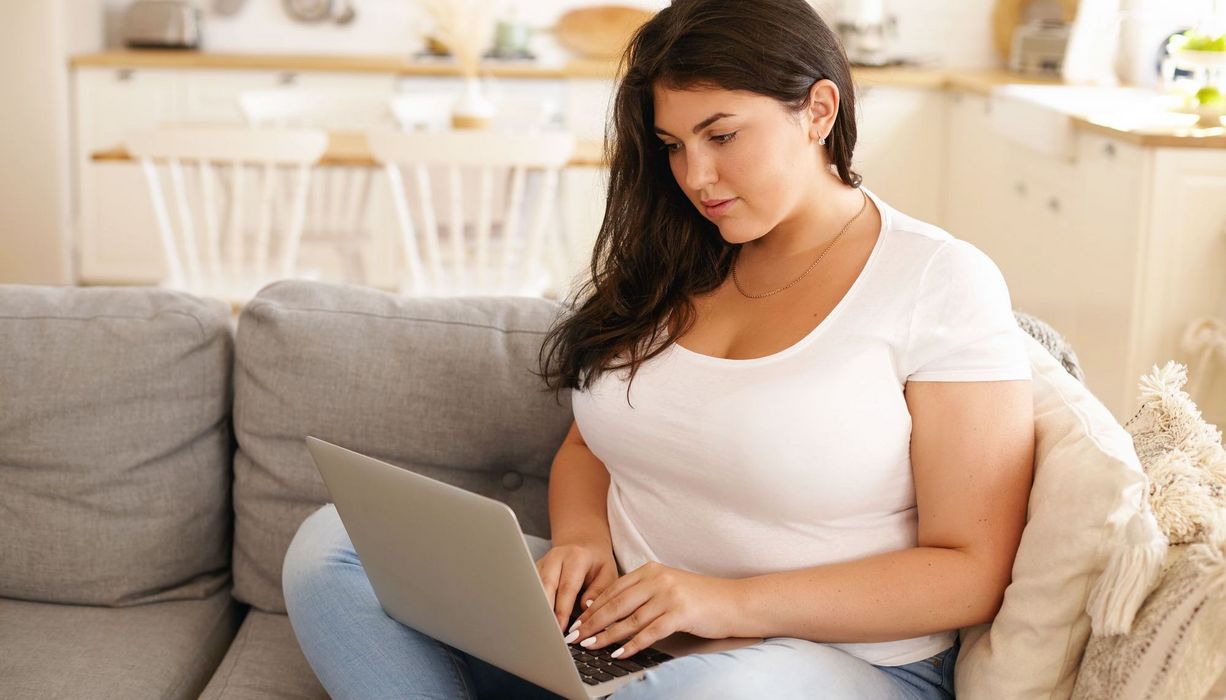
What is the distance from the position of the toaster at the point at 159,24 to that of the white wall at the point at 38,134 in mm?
173

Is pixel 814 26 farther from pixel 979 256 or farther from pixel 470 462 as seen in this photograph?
pixel 470 462

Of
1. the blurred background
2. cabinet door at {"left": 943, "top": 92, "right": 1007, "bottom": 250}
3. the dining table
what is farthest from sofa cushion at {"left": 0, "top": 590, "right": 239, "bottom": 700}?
cabinet door at {"left": 943, "top": 92, "right": 1007, "bottom": 250}

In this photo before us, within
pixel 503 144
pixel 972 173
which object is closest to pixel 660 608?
pixel 503 144

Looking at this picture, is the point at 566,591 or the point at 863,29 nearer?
the point at 566,591

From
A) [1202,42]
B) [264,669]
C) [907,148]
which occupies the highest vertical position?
[1202,42]

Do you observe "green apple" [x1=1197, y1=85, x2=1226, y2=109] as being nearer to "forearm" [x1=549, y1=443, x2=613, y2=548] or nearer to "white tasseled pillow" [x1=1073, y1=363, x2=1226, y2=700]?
"white tasseled pillow" [x1=1073, y1=363, x2=1226, y2=700]

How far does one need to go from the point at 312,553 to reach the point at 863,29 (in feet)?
12.9

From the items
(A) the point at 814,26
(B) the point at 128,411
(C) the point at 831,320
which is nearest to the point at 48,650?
(B) the point at 128,411

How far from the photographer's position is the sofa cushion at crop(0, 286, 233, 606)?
1.61 m

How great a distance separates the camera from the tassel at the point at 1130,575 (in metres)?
1.04

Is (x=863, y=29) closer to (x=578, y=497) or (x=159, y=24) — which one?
(x=159, y=24)

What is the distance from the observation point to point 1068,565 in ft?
3.67

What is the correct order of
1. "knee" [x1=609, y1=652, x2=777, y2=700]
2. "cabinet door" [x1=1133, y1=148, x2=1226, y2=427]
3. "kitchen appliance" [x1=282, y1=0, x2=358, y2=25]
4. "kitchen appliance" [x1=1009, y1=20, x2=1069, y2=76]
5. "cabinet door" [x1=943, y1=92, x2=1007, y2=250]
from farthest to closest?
"kitchen appliance" [x1=282, y1=0, x2=358, y2=25] < "kitchen appliance" [x1=1009, y1=20, x2=1069, y2=76] < "cabinet door" [x1=943, y1=92, x2=1007, y2=250] < "cabinet door" [x1=1133, y1=148, x2=1226, y2=427] < "knee" [x1=609, y1=652, x2=777, y2=700]

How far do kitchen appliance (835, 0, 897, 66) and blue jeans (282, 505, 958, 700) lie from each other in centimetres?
381
